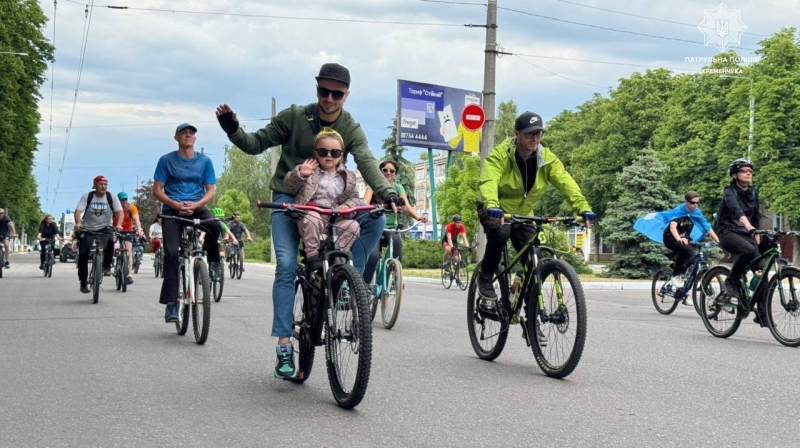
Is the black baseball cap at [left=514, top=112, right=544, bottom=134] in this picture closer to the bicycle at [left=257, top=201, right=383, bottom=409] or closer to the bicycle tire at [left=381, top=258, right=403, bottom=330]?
the bicycle at [left=257, top=201, right=383, bottom=409]

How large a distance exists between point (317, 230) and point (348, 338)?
0.83 meters

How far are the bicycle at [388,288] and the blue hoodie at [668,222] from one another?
17.9 feet

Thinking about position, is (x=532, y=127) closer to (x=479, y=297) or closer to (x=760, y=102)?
(x=479, y=297)

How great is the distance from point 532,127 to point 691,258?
8.19m

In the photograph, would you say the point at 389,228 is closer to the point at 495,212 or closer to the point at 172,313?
the point at 172,313

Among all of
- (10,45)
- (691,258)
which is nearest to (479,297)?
(691,258)

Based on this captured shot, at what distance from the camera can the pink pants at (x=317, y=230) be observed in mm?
5977

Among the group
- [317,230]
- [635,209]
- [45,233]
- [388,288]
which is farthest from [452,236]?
[317,230]

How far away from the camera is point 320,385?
21.3 ft

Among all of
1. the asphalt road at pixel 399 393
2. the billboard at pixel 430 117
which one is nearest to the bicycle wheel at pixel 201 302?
the asphalt road at pixel 399 393

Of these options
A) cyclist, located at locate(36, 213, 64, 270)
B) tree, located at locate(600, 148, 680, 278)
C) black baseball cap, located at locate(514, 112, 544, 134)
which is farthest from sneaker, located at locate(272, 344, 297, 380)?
tree, located at locate(600, 148, 680, 278)

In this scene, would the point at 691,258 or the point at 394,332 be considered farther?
the point at 691,258

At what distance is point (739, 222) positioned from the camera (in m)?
10.6

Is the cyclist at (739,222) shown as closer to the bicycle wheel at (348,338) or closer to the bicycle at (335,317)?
the bicycle at (335,317)
